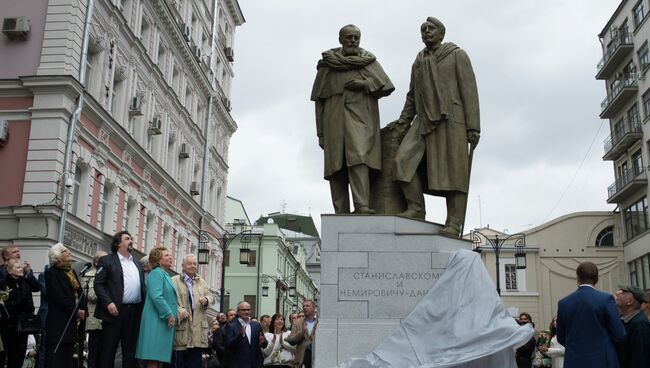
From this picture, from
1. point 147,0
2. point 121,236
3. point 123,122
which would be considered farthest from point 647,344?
point 147,0

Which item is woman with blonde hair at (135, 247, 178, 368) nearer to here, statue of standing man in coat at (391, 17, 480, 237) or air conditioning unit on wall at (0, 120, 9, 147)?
statue of standing man in coat at (391, 17, 480, 237)

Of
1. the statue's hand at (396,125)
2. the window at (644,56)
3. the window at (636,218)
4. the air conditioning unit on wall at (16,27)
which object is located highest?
the window at (644,56)

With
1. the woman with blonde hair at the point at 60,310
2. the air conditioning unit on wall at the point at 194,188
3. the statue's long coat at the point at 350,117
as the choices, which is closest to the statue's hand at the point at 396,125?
the statue's long coat at the point at 350,117

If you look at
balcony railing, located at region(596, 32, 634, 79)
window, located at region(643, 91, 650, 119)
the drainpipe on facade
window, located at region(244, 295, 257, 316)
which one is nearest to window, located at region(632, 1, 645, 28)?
balcony railing, located at region(596, 32, 634, 79)

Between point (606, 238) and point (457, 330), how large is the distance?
4489 centimetres

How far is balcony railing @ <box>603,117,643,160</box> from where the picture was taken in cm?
4194

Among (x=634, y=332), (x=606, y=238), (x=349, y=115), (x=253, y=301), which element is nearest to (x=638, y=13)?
(x=606, y=238)

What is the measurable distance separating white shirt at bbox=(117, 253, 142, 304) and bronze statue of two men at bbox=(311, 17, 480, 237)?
2832mm

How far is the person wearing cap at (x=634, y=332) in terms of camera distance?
766 cm

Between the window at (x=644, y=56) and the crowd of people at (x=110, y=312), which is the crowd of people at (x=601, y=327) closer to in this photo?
the crowd of people at (x=110, y=312)

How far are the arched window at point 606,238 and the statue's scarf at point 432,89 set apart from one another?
42862 mm

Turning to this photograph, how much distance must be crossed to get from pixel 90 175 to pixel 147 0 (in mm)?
10312

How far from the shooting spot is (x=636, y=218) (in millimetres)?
43781

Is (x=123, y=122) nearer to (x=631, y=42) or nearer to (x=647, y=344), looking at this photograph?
(x=647, y=344)
